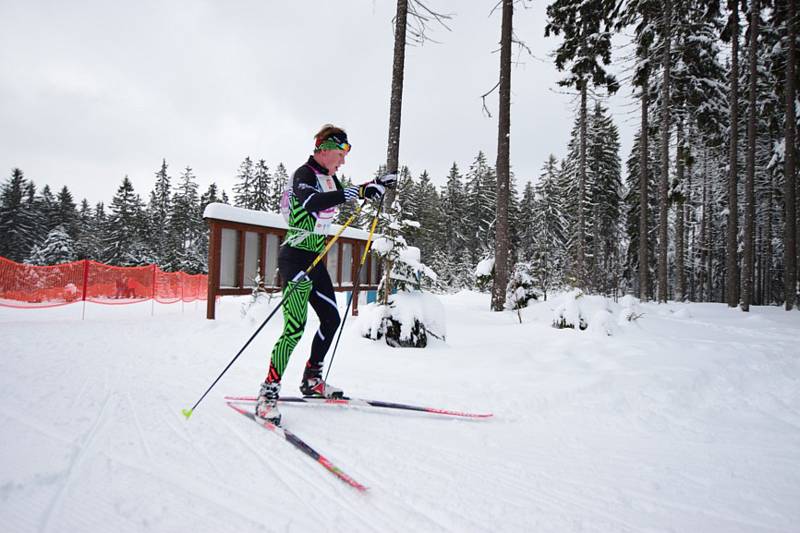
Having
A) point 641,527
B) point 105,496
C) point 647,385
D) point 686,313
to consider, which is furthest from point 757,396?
point 686,313

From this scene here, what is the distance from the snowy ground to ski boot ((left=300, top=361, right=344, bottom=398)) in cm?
14

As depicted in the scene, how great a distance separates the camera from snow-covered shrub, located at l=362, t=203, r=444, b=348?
5.79 metres

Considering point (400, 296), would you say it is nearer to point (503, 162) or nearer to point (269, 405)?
point (269, 405)

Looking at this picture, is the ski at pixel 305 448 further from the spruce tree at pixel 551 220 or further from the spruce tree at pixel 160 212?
the spruce tree at pixel 160 212

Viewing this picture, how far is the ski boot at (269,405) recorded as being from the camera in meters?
2.58

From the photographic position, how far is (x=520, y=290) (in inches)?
442

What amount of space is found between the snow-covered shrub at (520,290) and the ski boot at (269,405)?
9483 mm

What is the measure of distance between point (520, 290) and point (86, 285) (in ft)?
45.3

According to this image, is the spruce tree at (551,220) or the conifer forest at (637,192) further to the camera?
the spruce tree at (551,220)

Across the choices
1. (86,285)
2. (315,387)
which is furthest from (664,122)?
(86,285)

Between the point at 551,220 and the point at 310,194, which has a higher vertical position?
the point at 551,220

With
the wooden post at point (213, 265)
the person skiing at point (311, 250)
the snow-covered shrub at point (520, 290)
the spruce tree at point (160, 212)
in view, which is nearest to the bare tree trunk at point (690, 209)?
the snow-covered shrub at point (520, 290)

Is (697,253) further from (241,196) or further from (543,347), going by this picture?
(241,196)

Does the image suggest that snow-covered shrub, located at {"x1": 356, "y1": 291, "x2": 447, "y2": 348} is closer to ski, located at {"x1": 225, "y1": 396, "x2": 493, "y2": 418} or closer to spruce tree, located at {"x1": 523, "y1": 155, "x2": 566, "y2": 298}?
ski, located at {"x1": 225, "y1": 396, "x2": 493, "y2": 418}
